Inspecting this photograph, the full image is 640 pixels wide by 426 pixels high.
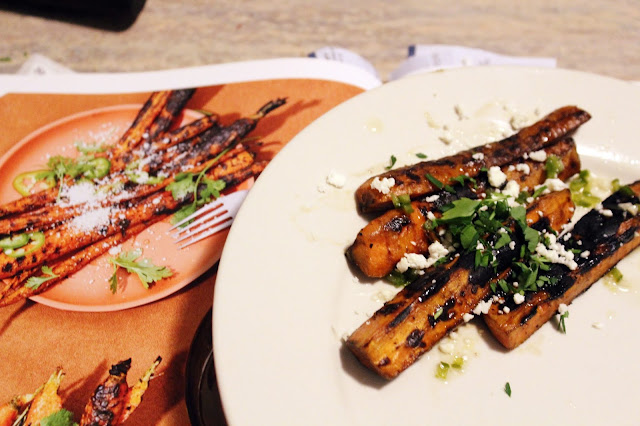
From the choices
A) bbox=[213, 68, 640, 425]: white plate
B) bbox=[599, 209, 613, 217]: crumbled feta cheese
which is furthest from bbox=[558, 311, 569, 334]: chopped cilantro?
bbox=[599, 209, 613, 217]: crumbled feta cheese

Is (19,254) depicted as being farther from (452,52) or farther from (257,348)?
(452,52)

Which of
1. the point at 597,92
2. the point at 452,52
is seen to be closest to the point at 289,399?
the point at 597,92

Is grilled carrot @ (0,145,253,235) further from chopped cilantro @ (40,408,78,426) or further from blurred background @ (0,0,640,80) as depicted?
blurred background @ (0,0,640,80)

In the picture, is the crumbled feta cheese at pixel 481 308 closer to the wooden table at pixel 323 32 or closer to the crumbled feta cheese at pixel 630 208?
the crumbled feta cheese at pixel 630 208

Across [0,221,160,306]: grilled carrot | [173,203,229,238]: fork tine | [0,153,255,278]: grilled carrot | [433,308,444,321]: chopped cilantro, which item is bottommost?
[433,308,444,321]: chopped cilantro

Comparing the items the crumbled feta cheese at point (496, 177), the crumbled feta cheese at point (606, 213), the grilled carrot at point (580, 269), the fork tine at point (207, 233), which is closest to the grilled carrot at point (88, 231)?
the fork tine at point (207, 233)

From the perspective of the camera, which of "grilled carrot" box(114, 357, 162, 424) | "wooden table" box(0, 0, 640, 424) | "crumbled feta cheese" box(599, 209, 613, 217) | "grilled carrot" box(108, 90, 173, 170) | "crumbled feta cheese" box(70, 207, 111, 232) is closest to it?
"grilled carrot" box(114, 357, 162, 424)

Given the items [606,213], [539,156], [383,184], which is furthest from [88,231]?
[606,213]

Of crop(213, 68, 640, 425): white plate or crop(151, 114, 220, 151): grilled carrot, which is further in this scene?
crop(151, 114, 220, 151): grilled carrot
